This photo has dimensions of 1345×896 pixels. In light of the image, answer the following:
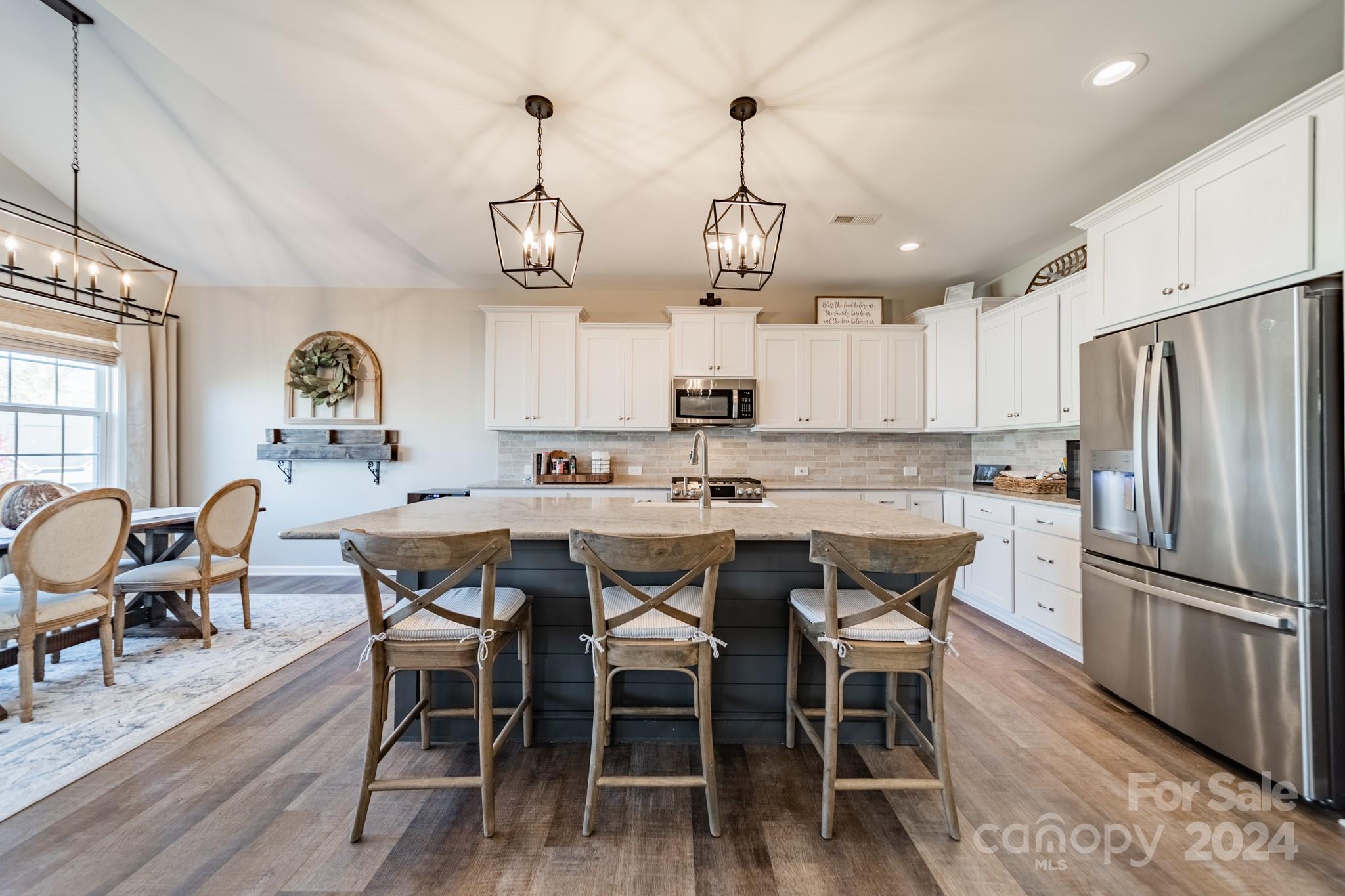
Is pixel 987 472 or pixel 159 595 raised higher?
pixel 987 472

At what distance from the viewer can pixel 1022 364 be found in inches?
150

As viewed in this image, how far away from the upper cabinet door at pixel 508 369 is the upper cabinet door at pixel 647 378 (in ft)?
2.95

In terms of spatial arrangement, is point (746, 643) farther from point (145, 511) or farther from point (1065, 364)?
point (145, 511)

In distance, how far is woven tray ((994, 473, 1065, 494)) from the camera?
348 centimetres

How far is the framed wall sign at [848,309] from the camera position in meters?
4.75

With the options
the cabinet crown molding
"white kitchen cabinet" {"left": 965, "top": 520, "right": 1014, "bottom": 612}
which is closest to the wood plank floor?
"white kitchen cabinet" {"left": 965, "top": 520, "right": 1014, "bottom": 612}

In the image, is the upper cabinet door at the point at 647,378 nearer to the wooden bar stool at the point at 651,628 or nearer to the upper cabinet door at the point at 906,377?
the upper cabinet door at the point at 906,377

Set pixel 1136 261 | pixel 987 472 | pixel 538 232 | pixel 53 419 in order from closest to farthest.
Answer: pixel 538 232 < pixel 1136 261 < pixel 53 419 < pixel 987 472

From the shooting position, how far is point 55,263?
2658mm

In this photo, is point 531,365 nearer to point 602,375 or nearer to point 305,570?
point 602,375

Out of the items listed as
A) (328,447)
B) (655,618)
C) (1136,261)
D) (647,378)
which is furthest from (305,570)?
(1136,261)

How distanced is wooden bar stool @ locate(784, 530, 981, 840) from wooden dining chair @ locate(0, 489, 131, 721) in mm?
3353

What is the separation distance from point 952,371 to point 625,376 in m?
2.87

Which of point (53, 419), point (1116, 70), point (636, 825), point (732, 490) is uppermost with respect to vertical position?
point (1116, 70)
